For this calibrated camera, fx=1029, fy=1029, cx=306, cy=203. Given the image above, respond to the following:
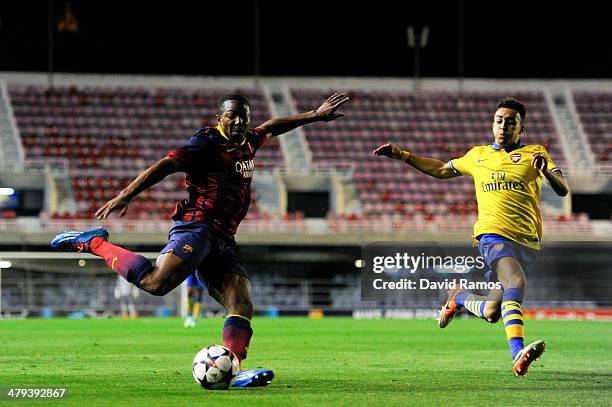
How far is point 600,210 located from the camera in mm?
35000

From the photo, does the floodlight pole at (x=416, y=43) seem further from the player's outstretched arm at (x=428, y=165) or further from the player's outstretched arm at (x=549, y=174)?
the player's outstretched arm at (x=549, y=174)

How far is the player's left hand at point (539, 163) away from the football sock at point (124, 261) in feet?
10.4

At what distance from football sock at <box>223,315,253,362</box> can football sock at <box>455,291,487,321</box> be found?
271 centimetres

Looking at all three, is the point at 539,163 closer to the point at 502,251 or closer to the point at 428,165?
the point at 502,251

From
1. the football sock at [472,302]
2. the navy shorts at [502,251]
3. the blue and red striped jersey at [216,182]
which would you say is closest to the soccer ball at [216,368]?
the blue and red striped jersey at [216,182]

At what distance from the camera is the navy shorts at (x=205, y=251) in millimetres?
7574

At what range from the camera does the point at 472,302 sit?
981 cm

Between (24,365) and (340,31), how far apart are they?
1258 inches

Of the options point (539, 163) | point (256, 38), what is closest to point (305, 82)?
point (256, 38)

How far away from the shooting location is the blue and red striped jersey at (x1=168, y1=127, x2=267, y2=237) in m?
7.75

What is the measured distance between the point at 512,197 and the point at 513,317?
3.67 ft

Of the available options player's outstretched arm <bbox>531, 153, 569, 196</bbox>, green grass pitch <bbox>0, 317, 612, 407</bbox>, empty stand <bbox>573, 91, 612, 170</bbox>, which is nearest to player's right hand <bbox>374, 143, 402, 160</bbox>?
player's outstretched arm <bbox>531, 153, 569, 196</bbox>

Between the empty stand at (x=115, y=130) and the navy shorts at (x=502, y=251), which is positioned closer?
the navy shorts at (x=502, y=251)

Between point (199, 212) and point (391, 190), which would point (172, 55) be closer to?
point (391, 190)
